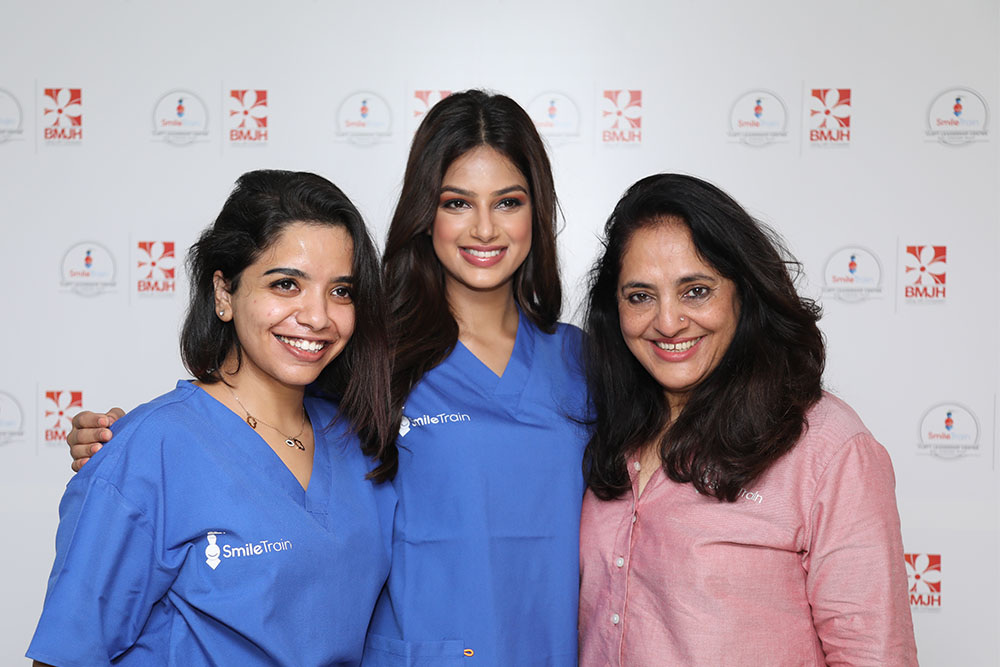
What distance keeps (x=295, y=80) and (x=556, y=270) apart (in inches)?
52.3

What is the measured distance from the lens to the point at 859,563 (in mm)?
1356

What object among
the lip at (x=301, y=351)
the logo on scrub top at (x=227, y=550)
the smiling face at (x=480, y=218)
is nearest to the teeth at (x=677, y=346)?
the smiling face at (x=480, y=218)

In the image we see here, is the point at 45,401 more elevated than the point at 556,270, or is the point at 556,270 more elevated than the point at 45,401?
the point at 556,270

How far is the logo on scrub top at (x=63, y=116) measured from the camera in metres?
2.83

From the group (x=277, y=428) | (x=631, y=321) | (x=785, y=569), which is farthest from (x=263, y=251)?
(x=785, y=569)

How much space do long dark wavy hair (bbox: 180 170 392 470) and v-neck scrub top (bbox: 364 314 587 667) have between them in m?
0.13

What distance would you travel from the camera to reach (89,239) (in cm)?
283

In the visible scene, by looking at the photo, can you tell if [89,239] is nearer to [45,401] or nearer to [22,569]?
[45,401]

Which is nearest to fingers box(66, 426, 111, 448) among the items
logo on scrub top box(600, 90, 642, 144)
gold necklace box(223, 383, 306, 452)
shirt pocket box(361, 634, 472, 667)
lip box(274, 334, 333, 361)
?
gold necklace box(223, 383, 306, 452)

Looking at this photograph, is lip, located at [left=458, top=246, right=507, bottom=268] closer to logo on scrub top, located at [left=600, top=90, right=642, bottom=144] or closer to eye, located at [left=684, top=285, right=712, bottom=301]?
eye, located at [left=684, top=285, right=712, bottom=301]

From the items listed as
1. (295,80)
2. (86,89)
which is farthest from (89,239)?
(295,80)

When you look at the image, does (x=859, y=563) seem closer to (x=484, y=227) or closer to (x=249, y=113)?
(x=484, y=227)

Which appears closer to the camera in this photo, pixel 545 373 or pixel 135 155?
pixel 545 373

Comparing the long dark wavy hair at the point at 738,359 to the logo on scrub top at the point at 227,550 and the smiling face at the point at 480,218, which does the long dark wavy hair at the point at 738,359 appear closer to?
the smiling face at the point at 480,218
